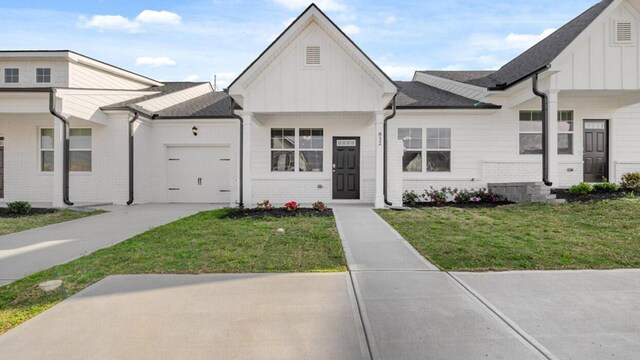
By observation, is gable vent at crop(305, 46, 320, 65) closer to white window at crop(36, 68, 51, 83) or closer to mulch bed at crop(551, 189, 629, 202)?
mulch bed at crop(551, 189, 629, 202)

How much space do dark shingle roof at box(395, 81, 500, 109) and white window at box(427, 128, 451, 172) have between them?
943mm

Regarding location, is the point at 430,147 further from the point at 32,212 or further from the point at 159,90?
the point at 159,90

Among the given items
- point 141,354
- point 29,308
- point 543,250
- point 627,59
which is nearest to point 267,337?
point 141,354

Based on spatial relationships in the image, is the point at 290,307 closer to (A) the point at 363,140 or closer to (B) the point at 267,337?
(B) the point at 267,337

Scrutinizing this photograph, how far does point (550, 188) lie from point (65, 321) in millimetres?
12269

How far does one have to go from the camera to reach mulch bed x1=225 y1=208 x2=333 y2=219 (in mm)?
9516

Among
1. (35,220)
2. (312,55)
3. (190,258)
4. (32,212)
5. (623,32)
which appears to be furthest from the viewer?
(623,32)

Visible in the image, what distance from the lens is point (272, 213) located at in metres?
9.81

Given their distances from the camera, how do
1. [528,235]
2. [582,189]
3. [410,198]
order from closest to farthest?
[528,235] → [582,189] → [410,198]

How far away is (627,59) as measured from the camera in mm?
11453

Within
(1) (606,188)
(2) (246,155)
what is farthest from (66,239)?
(1) (606,188)

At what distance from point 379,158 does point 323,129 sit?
116 inches

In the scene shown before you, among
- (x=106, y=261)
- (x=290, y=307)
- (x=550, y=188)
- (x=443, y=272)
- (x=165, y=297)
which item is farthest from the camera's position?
(x=550, y=188)

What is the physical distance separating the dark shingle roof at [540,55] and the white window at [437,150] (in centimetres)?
264
